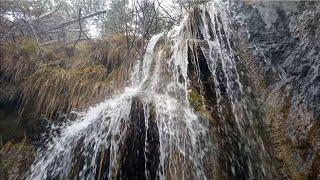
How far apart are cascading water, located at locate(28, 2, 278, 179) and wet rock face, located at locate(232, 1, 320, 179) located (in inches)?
8.3

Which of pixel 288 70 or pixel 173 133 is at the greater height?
pixel 288 70

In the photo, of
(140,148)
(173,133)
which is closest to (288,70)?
(173,133)

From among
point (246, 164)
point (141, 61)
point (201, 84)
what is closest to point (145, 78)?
point (141, 61)

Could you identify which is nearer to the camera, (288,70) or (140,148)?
(140,148)

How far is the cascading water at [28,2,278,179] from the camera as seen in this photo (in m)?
2.81

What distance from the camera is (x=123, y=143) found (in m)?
2.90

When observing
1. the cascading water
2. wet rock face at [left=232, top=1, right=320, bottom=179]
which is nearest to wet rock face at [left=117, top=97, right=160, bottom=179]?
the cascading water

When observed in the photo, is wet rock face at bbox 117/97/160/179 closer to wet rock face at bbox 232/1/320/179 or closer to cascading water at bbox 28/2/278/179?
cascading water at bbox 28/2/278/179

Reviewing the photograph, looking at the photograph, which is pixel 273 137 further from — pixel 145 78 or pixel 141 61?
pixel 141 61

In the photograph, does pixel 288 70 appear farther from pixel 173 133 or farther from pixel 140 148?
pixel 140 148

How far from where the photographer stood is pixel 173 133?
292 cm

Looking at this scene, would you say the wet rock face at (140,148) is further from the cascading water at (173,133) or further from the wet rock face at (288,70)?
the wet rock face at (288,70)

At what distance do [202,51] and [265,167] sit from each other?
1551 millimetres

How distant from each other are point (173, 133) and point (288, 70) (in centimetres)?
133
